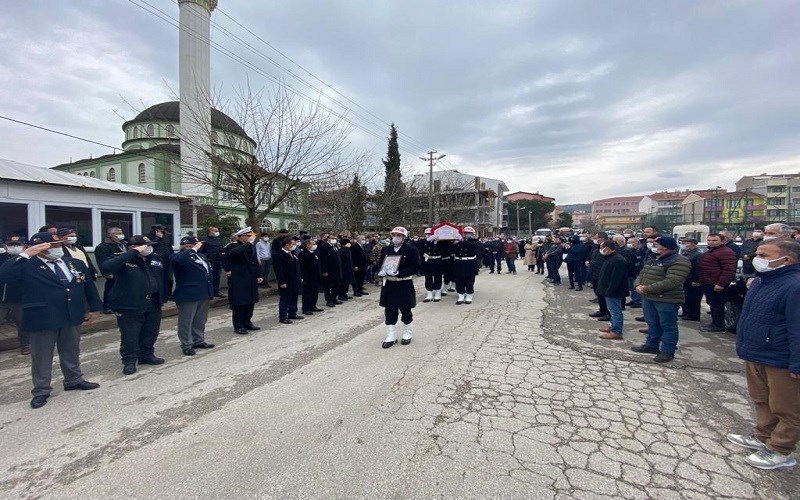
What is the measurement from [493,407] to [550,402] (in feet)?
2.02

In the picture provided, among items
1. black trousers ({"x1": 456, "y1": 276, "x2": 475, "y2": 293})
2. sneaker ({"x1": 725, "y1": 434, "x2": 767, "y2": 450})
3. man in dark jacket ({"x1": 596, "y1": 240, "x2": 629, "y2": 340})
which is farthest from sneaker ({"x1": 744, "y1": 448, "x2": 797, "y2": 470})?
black trousers ({"x1": 456, "y1": 276, "x2": 475, "y2": 293})

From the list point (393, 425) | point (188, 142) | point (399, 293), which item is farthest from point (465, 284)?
point (188, 142)

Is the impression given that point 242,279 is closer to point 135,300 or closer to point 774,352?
point 135,300

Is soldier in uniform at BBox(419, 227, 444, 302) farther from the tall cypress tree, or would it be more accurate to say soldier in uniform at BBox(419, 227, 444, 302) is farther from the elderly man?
the tall cypress tree

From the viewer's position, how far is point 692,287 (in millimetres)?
7773

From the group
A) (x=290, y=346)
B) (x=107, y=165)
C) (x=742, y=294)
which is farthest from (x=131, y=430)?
(x=107, y=165)

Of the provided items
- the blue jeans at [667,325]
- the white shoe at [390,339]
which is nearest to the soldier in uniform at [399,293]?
the white shoe at [390,339]

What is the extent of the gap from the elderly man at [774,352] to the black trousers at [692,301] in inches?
213

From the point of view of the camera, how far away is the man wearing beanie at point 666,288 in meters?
5.08

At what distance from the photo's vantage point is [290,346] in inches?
240

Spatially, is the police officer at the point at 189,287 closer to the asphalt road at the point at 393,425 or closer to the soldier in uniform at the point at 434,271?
the asphalt road at the point at 393,425

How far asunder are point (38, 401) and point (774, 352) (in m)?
6.79

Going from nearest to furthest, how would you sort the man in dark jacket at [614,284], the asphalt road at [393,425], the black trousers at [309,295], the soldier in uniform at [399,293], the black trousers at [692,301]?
the asphalt road at [393,425], the soldier in uniform at [399,293], the man in dark jacket at [614,284], the black trousers at [692,301], the black trousers at [309,295]

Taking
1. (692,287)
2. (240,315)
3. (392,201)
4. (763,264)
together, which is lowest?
(240,315)
